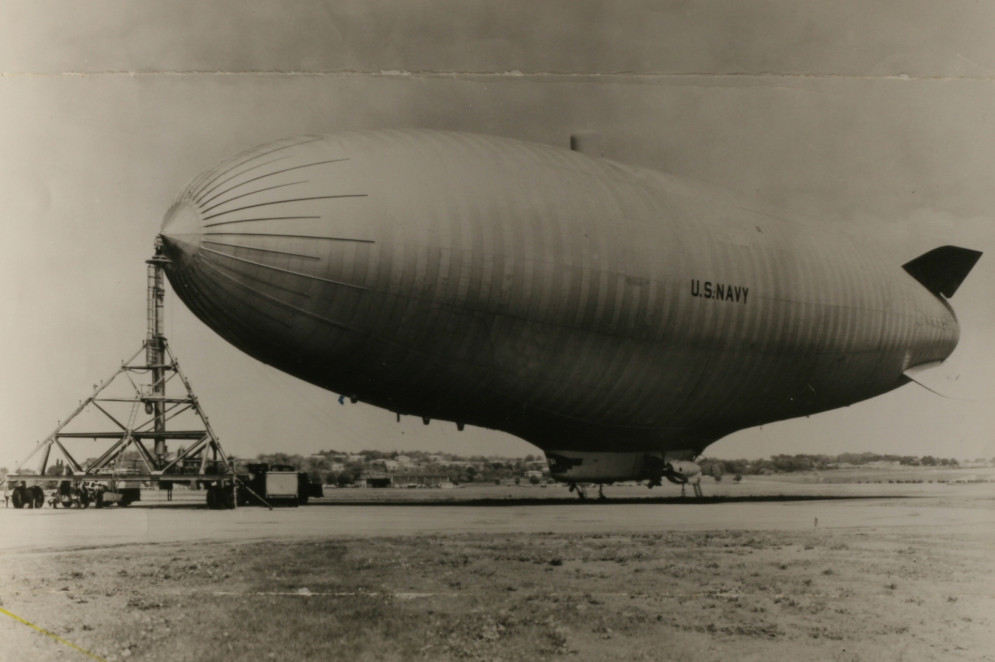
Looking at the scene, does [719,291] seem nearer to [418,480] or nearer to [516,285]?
[516,285]

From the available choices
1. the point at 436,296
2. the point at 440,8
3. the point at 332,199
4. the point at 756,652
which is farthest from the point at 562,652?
the point at 440,8

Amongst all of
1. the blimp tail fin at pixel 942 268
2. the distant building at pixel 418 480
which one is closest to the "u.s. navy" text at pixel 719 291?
the blimp tail fin at pixel 942 268

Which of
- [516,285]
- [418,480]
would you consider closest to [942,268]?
[516,285]

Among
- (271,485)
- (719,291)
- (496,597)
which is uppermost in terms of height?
(719,291)

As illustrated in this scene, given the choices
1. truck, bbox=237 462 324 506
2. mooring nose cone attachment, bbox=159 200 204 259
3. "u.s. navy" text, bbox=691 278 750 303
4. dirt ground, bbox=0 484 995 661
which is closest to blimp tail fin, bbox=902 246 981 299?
"u.s. navy" text, bbox=691 278 750 303

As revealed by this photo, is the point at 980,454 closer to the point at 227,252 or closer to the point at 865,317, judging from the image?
the point at 865,317

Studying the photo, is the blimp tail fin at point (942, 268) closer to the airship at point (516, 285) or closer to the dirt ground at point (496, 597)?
the airship at point (516, 285)

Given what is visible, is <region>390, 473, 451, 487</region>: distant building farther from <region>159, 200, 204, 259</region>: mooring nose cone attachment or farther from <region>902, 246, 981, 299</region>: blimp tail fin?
<region>159, 200, 204, 259</region>: mooring nose cone attachment
